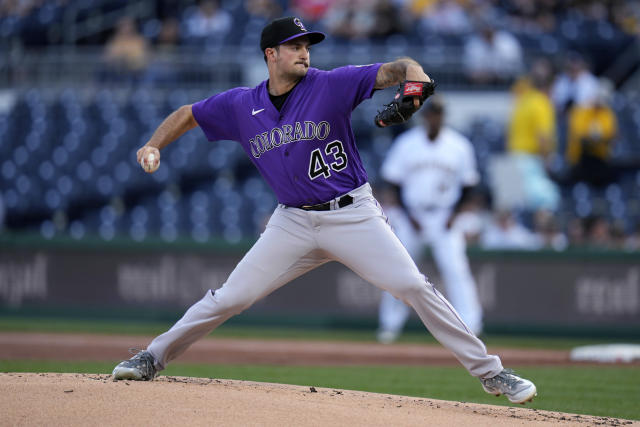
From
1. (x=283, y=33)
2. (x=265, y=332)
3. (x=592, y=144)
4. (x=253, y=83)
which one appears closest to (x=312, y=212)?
(x=283, y=33)

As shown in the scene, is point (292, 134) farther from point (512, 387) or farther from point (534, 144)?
point (534, 144)

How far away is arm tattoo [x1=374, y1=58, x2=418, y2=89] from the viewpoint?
481 centimetres

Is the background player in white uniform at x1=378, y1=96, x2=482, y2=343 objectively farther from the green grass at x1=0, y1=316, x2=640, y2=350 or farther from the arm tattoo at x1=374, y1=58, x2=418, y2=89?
the arm tattoo at x1=374, y1=58, x2=418, y2=89

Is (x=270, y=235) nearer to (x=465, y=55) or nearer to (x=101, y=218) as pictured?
(x=101, y=218)

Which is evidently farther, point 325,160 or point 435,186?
point 435,186

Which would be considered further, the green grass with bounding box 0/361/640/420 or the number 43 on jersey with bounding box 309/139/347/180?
the green grass with bounding box 0/361/640/420

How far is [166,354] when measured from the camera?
5297 mm

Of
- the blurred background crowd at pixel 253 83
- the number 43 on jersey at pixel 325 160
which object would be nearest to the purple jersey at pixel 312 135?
the number 43 on jersey at pixel 325 160

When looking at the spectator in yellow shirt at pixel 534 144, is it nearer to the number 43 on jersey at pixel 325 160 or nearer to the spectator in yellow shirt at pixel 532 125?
the spectator in yellow shirt at pixel 532 125

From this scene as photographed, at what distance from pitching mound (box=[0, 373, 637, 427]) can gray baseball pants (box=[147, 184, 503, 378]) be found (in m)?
0.30

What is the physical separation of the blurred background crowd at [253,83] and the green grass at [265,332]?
4.27 ft

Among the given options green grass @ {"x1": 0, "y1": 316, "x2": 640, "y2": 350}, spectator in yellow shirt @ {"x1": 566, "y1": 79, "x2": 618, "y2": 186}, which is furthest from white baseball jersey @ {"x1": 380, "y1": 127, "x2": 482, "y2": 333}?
spectator in yellow shirt @ {"x1": 566, "y1": 79, "x2": 618, "y2": 186}

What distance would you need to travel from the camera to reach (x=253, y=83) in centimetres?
1512

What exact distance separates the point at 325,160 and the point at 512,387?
5.05ft
